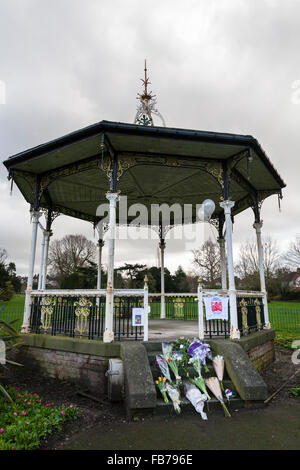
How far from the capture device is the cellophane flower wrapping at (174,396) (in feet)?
13.5

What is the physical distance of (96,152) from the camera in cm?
677

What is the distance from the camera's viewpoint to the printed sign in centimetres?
572

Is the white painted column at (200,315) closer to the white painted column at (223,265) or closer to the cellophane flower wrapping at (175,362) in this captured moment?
the cellophane flower wrapping at (175,362)

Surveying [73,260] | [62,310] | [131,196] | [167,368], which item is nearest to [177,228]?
[131,196]

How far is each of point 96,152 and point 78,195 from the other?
325 cm

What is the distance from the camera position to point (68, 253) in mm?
33469

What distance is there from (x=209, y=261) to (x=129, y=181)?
26.0 metres

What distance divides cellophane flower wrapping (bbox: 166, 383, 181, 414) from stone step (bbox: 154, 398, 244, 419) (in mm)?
77

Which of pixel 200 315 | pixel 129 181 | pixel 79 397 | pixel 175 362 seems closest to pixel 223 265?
pixel 129 181

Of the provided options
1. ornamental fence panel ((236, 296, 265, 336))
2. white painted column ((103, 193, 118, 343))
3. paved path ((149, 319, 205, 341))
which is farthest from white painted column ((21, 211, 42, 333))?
ornamental fence panel ((236, 296, 265, 336))

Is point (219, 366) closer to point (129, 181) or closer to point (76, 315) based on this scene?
point (76, 315)

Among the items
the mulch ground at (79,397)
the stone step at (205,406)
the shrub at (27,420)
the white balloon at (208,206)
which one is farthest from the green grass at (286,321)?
the shrub at (27,420)

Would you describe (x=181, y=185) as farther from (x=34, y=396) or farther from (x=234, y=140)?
(x=34, y=396)

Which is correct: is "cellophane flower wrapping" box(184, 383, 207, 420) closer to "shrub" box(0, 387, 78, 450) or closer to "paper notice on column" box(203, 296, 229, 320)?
"shrub" box(0, 387, 78, 450)
